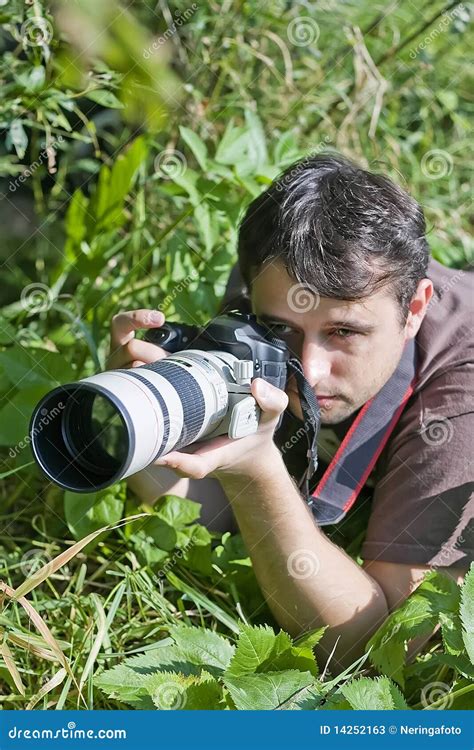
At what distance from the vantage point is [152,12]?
249 centimetres

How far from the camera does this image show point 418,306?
1.75 metres

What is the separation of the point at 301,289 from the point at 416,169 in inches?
61.1

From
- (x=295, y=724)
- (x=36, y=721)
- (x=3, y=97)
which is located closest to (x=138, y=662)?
(x=36, y=721)

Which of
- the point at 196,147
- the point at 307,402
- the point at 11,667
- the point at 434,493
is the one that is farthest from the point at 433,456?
the point at 196,147

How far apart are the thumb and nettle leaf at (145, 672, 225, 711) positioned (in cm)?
42

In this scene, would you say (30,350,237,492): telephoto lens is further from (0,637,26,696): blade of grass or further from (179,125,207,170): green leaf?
(179,125,207,170): green leaf

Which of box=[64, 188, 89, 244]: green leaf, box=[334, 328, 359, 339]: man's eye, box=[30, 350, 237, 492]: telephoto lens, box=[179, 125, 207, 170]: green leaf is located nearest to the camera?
box=[30, 350, 237, 492]: telephoto lens

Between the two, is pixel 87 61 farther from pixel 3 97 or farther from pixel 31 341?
pixel 31 341

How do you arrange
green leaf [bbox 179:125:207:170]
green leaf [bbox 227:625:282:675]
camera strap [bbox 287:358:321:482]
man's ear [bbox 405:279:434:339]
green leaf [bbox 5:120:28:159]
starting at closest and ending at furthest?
green leaf [bbox 227:625:282:675] < camera strap [bbox 287:358:321:482] < man's ear [bbox 405:279:434:339] < green leaf [bbox 5:120:28:159] < green leaf [bbox 179:125:207:170]

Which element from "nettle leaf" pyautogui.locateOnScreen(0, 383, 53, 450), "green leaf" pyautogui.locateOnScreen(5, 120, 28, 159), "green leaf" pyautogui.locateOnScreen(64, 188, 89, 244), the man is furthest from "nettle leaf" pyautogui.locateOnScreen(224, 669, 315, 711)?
"green leaf" pyautogui.locateOnScreen(64, 188, 89, 244)

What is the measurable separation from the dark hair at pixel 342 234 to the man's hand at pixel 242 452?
319 millimetres

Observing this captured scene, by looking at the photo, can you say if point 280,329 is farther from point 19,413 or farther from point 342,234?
point 19,413

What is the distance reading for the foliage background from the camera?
5.63ft

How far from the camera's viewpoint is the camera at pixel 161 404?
117cm
